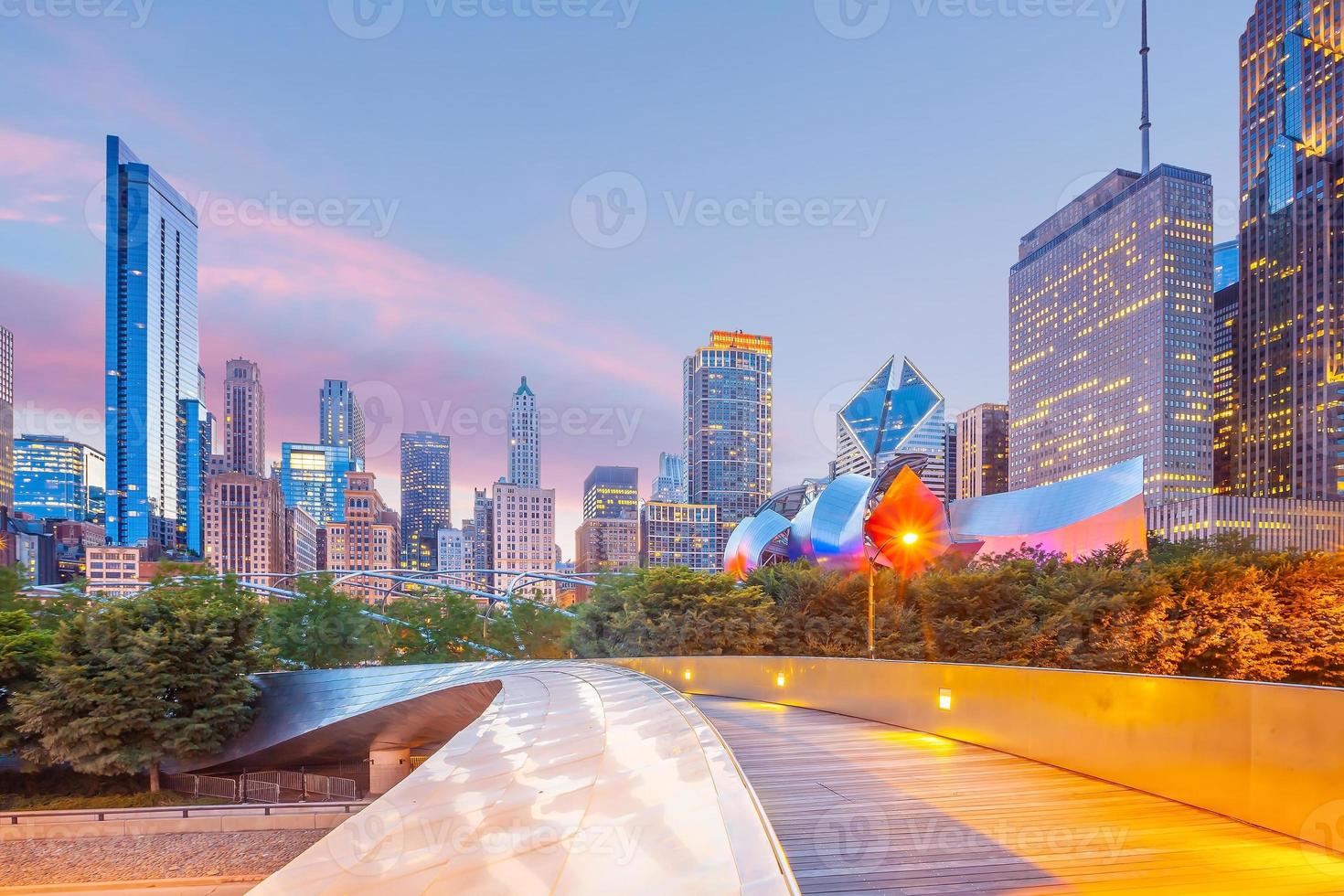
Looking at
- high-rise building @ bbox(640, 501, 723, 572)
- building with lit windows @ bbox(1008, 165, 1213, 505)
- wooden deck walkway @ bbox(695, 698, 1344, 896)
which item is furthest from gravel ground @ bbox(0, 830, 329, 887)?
high-rise building @ bbox(640, 501, 723, 572)

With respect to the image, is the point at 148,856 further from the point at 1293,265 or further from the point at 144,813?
the point at 1293,265

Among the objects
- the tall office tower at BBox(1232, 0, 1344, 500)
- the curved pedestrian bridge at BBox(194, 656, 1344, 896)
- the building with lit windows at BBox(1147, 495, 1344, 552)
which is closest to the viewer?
the curved pedestrian bridge at BBox(194, 656, 1344, 896)

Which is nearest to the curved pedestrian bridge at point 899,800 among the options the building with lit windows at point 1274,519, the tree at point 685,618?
the tree at point 685,618

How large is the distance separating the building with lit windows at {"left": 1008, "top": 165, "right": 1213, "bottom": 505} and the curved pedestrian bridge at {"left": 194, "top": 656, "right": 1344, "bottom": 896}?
135 m

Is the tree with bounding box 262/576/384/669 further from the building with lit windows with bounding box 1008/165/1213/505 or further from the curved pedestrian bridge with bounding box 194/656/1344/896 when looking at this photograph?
the building with lit windows with bounding box 1008/165/1213/505

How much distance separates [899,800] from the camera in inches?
274

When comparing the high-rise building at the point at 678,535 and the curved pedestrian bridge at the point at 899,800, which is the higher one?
the curved pedestrian bridge at the point at 899,800

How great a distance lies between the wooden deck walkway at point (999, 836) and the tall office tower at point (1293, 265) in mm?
148228

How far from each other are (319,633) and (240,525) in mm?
142313

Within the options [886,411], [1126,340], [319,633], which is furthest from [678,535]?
[319,633]

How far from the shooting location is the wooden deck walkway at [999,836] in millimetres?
4852

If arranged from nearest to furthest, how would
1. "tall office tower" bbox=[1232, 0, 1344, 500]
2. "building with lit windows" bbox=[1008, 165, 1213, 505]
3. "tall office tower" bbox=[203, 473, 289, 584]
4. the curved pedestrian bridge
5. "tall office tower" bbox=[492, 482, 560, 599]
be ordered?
1. the curved pedestrian bridge
2. "tall office tower" bbox=[1232, 0, 1344, 500]
3. "building with lit windows" bbox=[1008, 165, 1213, 505]
4. "tall office tower" bbox=[492, 482, 560, 599]
5. "tall office tower" bbox=[203, 473, 289, 584]

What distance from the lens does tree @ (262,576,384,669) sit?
38.5 meters

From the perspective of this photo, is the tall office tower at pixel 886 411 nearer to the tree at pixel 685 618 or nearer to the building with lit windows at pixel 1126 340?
the building with lit windows at pixel 1126 340
